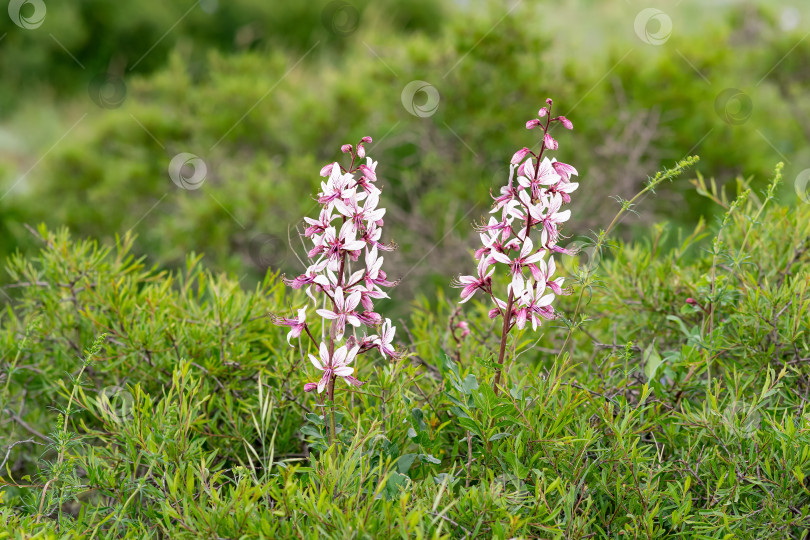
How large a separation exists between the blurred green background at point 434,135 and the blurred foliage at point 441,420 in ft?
8.24

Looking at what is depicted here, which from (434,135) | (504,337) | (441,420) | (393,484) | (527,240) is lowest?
(393,484)

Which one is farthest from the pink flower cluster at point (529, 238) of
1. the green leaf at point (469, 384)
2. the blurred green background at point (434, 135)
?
the blurred green background at point (434, 135)

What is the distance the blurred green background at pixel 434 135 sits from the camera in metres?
5.24

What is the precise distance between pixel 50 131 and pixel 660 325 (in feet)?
37.8

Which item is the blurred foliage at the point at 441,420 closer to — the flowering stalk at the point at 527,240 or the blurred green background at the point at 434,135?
the flowering stalk at the point at 527,240

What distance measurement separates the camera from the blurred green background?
5.24 meters

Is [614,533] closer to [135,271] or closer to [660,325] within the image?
[660,325]

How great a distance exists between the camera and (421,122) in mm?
5512

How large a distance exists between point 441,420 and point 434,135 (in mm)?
4194

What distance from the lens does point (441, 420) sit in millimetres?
1599

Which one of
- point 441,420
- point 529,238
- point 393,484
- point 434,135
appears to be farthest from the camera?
point 434,135

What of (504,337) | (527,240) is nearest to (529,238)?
(527,240)

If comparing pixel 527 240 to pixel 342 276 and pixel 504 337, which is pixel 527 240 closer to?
pixel 504 337

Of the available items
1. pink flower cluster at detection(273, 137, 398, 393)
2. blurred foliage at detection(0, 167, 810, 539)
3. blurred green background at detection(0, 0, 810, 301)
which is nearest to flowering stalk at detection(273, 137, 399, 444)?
pink flower cluster at detection(273, 137, 398, 393)
